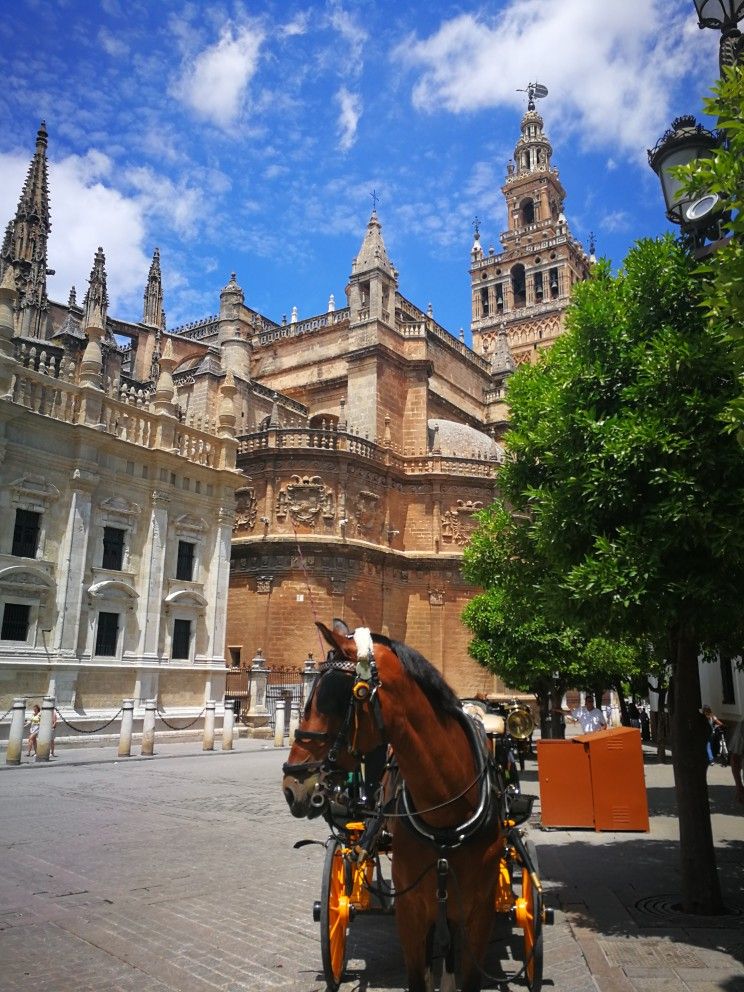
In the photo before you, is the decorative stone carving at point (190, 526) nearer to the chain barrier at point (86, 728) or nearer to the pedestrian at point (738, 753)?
the chain barrier at point (86, 728)

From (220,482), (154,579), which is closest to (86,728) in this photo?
(154,579)

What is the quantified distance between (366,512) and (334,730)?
86.8 feet

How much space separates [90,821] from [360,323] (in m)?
27.6

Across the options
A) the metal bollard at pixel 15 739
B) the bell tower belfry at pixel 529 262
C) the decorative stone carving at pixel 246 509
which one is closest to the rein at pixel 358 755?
the metal bollard at pixel 15 739

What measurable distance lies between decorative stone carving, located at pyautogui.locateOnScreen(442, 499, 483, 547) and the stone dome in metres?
2.81

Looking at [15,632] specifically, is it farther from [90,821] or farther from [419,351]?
[419,351]

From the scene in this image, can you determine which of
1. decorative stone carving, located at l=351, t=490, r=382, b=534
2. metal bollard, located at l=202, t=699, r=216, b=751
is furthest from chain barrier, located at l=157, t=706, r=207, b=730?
decorative stone carving, located at l=351, t=490, r=382, b=534

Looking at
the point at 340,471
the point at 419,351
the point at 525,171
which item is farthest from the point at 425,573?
the point at 525,171

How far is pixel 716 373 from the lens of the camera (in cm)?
570

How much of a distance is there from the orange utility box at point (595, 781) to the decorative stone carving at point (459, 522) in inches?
874

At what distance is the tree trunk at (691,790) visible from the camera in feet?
19.4

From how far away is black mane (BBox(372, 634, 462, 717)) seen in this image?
3.77m

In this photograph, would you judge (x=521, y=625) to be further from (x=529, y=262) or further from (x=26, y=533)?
(x=529, y=262)

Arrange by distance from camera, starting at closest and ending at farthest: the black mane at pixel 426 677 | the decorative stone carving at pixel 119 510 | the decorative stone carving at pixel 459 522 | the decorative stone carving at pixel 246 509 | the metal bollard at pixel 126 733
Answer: the black mane at pixel 426 677 → the metal bollard at pixel 126 733 → the decorative stone carving at pixel 119 510 → the decorative stone carving at pixel 246 509 → the decorative stone carving at pixel 459 522
